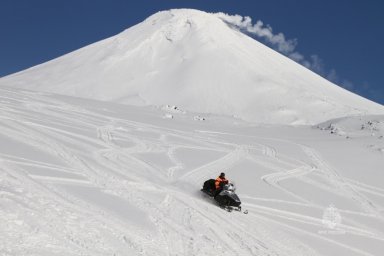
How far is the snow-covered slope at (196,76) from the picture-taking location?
7162 centimetres

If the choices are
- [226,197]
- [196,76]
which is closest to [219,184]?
[226,197]

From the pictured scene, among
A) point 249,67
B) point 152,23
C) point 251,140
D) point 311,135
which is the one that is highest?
point 152,23

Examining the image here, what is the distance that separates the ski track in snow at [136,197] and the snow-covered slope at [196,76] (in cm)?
4342

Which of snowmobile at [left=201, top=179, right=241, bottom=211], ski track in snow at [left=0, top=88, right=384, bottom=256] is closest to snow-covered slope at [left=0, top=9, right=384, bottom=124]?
ski track in snow at [left=0, top=88, right=384, bottom=256]

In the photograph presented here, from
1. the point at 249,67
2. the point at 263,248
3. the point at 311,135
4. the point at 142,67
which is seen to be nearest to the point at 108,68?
the point at 142,67

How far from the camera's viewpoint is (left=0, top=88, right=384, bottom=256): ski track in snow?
9.63 m

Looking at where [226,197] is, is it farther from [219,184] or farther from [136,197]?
[136,197]

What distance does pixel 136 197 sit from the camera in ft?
44.1

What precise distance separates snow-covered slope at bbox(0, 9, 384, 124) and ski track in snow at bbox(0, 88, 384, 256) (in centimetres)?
4342

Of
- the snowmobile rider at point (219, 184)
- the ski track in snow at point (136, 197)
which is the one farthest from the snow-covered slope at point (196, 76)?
the snowmobile rider at point (219, 184)

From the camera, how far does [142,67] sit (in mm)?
87188

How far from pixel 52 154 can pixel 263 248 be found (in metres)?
7.89

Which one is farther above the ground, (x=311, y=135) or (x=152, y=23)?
(x=152, y=23)

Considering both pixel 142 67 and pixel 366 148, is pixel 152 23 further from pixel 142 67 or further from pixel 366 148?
pixel 366 148
